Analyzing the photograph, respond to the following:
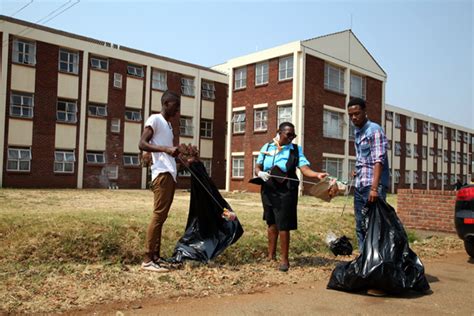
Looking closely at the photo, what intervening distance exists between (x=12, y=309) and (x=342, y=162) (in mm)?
27816

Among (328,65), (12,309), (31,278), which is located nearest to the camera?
(12,309)

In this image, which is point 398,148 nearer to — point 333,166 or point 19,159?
point 333,166

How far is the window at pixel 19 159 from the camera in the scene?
82.9ft

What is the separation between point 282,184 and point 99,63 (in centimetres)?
2643

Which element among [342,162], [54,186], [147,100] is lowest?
[54,186]

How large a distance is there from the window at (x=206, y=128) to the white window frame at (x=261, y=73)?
763 cm

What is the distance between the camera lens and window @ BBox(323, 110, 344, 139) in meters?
28.8

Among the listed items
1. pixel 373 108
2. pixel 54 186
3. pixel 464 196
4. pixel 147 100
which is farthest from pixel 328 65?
pixel 464 196

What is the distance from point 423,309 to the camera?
420 centimetres

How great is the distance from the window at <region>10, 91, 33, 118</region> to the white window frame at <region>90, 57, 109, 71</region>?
4633 mm

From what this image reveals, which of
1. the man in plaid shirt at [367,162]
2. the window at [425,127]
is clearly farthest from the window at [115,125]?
the window at [425,127]

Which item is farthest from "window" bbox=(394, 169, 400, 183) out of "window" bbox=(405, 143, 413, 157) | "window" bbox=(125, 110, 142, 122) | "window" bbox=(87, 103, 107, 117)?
"window" bbox=(87, 103, 107, 117)

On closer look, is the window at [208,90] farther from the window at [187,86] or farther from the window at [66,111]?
the window at [66,111]

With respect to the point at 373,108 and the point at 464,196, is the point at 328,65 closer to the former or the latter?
the point at 373,108
